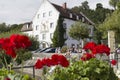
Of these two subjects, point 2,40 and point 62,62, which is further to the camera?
point 62,62

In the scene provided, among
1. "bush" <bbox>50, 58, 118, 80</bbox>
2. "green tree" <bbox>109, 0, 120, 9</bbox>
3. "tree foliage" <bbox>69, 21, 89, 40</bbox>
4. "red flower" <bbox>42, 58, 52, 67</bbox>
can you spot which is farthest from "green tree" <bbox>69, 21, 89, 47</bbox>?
"red flower" <bbox>42, 58, 52, 67</bbox>

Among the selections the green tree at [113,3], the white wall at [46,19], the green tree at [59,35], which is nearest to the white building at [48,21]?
the white wall at [46,19]

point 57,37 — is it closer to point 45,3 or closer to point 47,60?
point 45,3

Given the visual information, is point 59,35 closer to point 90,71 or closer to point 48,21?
point 48,21

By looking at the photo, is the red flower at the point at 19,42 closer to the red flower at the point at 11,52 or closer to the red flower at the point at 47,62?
the red flower at the point at 11,52

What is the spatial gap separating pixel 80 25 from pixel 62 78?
5712cm

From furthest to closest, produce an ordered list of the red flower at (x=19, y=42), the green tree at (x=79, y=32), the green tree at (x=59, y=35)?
the green tree at (x=59, y=35) → the green tree at (x=79, y=32) → the red flower at (x=19, y=42)

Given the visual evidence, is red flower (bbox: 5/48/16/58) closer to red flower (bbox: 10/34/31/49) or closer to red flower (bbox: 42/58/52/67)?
red flower (bbox: 10/34/31/49)

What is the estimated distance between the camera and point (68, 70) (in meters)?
4.88

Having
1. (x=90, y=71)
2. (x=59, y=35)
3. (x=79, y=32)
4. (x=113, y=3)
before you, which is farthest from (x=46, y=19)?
(x=90, y=71)

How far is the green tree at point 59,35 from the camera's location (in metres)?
62.4

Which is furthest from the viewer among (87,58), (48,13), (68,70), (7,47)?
(48,13)

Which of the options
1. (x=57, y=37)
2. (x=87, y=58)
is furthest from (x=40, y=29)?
(x=87, y=58)

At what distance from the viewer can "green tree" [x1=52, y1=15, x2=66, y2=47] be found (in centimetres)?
6241
